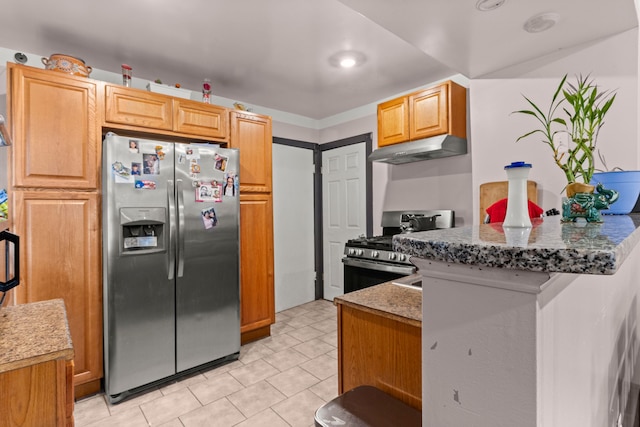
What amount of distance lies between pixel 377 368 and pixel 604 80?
2030 mm

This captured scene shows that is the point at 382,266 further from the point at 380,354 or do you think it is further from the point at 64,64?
the point at 64,64

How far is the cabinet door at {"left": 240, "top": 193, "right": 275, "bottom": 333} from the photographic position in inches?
116

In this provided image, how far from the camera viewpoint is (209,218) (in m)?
2.50

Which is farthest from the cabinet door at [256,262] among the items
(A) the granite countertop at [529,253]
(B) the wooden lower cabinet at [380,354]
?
(A) the granite countertop at [529,253]

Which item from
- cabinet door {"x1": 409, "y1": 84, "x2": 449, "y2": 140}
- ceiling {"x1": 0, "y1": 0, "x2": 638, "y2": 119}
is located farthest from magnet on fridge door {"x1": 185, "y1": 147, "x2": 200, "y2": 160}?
cabinet door {"x1": 409, "y1": 84, "x2": 449, "y2": 140}

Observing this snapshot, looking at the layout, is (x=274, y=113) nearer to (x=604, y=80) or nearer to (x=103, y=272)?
(x=103, y=272)

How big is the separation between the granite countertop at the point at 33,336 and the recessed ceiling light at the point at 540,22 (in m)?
2.41

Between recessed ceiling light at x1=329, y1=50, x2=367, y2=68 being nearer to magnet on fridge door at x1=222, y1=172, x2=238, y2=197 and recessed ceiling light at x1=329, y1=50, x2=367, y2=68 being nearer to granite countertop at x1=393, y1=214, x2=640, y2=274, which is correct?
magnet on fridge door at x1=222, y1=172, x2=238, y2=197

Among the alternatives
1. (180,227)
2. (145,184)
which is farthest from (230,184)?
(145,184)

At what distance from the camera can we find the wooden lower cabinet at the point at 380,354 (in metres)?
1.10

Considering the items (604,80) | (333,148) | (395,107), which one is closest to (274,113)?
(333,148)

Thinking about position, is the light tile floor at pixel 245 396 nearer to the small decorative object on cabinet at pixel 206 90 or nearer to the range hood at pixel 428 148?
the range hood at pixel 428 148

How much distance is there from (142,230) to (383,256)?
182 cm

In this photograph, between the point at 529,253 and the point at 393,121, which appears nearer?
the point at 529,253
